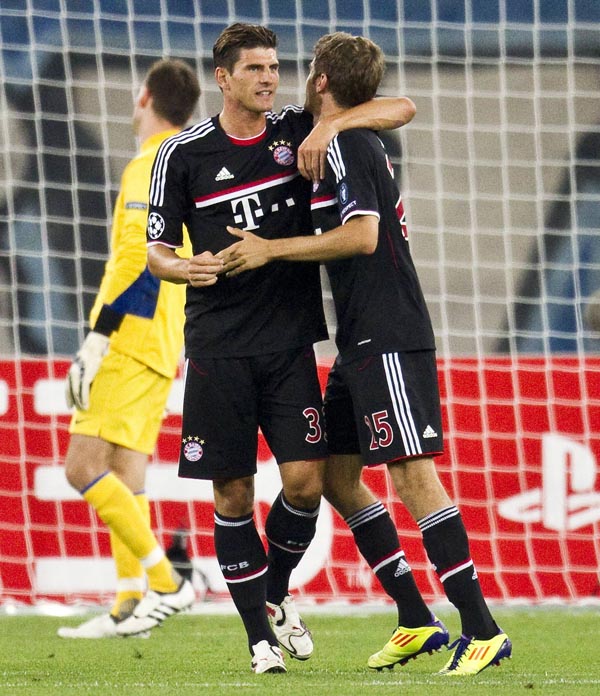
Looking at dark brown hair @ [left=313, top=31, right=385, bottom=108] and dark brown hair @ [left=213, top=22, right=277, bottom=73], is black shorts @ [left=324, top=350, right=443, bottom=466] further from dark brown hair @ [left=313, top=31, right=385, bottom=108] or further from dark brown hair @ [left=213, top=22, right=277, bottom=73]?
dark brown hair @ [left=213, top=22, right=277, bottom=73]

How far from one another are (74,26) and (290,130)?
6129 millimetres

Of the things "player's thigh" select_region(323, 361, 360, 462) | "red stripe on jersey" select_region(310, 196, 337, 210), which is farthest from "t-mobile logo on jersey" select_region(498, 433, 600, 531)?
"red stripe on jersey" select_region(310, 196, 337, 210)

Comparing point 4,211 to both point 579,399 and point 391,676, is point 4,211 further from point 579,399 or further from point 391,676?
point 391,676

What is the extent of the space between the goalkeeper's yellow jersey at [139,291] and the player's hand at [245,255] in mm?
1577

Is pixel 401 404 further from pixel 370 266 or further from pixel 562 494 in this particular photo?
pixel 562 494

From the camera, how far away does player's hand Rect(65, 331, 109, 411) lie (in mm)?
5348

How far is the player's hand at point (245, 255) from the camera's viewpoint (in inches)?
151

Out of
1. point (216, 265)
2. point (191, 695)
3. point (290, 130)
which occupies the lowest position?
point (191, 695)

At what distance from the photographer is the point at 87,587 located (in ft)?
21.5

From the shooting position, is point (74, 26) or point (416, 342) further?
point (74, 26)

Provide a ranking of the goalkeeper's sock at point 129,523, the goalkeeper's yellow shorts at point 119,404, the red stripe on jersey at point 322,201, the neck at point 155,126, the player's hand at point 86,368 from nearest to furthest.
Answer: the red stripe on jersey at point 322,201 < the player's hand at point 86,368 < the goalkeeper's sock at point 129,523 < the goalkeeper's yellow shorts at point 119,404 < the neck at point 155,126

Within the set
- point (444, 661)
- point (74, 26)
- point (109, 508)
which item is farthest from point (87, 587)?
point (74, 26)

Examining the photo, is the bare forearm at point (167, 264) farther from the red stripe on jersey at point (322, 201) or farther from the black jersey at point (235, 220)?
the red stripe on jersey at point (322, 201)

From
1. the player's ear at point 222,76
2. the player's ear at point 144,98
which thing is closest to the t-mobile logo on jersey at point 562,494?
the player's ear at point 144,98
